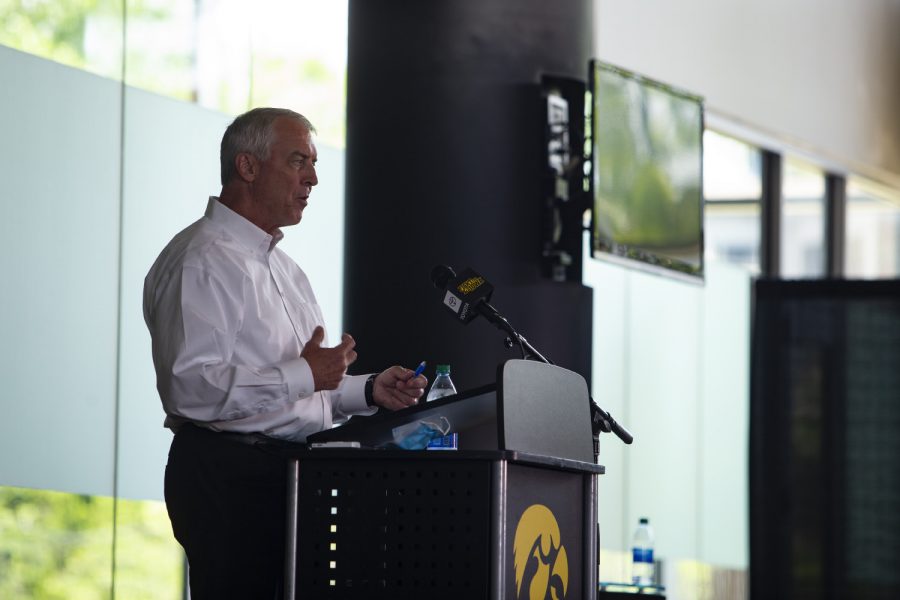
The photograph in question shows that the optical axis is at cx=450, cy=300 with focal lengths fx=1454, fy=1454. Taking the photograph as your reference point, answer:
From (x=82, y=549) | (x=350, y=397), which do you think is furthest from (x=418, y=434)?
(x=82, y=549)

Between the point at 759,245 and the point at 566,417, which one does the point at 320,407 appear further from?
the point at 759,245

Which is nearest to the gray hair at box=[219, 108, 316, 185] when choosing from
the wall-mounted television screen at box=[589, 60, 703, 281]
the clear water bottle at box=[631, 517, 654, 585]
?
the wall-mounted television screen at box=[589, 60, 703, 281]

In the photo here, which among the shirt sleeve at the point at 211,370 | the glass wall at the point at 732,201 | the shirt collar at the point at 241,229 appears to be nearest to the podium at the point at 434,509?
the shirt sleeve at the point at 211,370

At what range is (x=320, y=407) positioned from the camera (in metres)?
3.06

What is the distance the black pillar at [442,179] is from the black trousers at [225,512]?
5.00ft

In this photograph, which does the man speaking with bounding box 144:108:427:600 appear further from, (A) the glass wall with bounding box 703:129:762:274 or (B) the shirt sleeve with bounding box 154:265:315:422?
(A) the glass wall with bounding box 703:129:762:274

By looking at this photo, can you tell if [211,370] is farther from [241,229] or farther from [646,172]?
[646,172]

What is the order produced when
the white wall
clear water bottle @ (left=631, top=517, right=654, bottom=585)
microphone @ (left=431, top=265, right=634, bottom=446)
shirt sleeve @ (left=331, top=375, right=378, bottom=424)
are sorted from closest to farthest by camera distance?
microphone @ (left=431, top=265, right=634, bottom=446) < shirt sleeve @ (left=331, top=375, right=378, bottom=424) < clear water bottle @ (left=631, top=517, right=654, bottom=585) < the white wall

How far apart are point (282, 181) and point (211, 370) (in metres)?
0.53

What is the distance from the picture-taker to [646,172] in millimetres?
5625

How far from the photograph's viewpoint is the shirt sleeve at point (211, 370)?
2.76 metres

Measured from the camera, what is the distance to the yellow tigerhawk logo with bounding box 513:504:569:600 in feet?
8.85

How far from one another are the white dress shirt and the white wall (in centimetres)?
335

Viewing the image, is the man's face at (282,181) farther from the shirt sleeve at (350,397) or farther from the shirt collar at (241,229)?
the shirt sleeve at (350,397)
